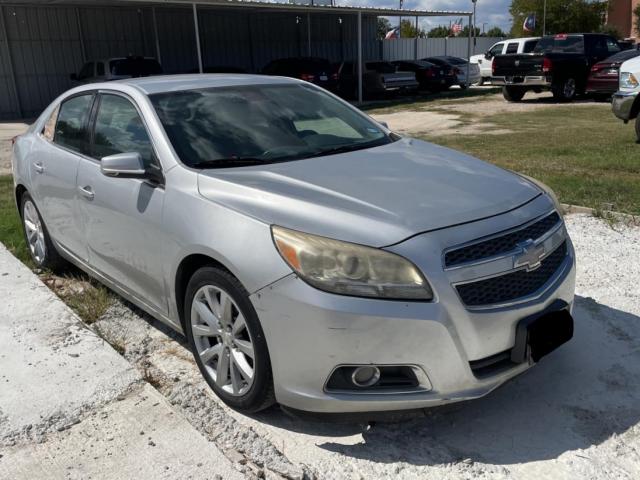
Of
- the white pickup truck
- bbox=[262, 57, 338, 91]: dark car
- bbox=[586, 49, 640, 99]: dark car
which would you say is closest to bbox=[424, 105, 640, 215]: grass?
bbox=[586, 49, 640, 99]: dark car

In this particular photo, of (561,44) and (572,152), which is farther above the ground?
(561,44)

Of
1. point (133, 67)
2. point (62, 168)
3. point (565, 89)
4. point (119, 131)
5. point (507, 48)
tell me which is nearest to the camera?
point (119, 131)

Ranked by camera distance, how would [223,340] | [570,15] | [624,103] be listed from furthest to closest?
1. [570,15]
2. [624,103]
3. [223,340]

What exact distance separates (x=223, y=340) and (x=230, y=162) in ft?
3.12

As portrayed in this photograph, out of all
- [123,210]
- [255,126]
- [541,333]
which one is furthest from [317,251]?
[123,210]

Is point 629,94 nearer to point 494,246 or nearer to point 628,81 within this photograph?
point 628,81

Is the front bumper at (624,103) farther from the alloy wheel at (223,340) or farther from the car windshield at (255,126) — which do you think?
the alloy wheel at (223,340)

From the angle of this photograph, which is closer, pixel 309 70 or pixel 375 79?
pixel 309 70

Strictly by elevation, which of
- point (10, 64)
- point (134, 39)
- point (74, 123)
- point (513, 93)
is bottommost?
point (513, 93)

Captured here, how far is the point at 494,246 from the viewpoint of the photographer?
105 inches

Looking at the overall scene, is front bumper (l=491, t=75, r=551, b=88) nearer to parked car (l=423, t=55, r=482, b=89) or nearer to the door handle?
parked car (l=423, t=55, r=482, b=89)

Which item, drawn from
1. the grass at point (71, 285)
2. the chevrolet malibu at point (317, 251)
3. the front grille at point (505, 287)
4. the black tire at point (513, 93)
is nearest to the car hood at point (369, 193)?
the chevrolet malibu at point (317, 251)

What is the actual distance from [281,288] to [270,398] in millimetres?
580

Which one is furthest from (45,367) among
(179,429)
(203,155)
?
(203,155)
